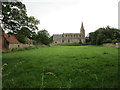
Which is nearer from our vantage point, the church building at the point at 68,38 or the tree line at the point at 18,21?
the tree line at the point at 18,21

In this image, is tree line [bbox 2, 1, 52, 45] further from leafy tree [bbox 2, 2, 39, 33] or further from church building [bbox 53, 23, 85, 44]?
church building [bbox 53, 23, 85, 44]

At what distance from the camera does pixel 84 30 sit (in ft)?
377

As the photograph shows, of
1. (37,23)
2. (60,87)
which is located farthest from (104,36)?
(60,87)

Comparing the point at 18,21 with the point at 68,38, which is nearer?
the point at 18,21

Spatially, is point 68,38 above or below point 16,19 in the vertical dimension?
above

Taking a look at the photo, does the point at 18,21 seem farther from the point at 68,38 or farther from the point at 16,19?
the point at 68,38

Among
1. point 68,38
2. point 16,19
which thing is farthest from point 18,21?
point 68,38

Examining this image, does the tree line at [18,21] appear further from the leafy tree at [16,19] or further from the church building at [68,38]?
the church building at [68,38]

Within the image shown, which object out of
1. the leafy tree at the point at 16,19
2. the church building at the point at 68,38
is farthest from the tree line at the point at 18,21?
the church building at the point at 68,38

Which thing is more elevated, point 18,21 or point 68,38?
point 68,38

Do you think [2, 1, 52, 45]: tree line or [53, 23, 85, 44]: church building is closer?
[2, 1, 52, 45]: tree line

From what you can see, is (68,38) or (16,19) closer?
(16,19)

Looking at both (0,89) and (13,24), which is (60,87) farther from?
(13,24)

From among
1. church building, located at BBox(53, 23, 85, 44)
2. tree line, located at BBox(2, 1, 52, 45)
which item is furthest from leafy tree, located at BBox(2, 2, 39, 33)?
church building, located at BBox(53, 23, 85, 44)
